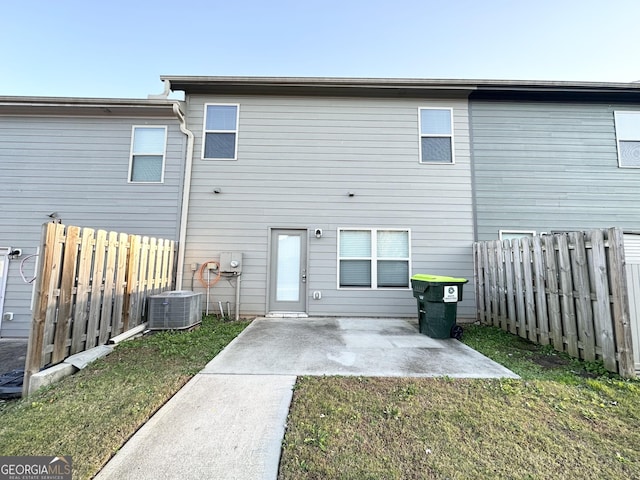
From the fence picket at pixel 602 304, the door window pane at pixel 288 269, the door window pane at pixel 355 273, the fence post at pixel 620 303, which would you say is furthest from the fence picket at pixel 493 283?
the door window pane at pixel 288 269

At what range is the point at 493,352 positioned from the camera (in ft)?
13.6

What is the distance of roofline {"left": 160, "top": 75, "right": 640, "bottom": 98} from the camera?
654 cm

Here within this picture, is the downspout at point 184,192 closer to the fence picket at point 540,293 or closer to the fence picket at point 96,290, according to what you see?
the fence picket at point 96,290

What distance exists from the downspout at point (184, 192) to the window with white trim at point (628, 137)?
10521mm

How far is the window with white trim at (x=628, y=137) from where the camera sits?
6.81 m

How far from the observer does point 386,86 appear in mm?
6621

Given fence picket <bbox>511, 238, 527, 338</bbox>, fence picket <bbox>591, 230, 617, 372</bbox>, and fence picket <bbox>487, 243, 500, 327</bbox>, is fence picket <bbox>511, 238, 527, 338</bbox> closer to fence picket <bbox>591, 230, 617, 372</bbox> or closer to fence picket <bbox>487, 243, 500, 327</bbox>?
fence picket <bbox>487, 243, 500, 327</bbox>

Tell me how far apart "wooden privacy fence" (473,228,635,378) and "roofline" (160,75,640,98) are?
3.98 metres

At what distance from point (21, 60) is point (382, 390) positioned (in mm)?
17313

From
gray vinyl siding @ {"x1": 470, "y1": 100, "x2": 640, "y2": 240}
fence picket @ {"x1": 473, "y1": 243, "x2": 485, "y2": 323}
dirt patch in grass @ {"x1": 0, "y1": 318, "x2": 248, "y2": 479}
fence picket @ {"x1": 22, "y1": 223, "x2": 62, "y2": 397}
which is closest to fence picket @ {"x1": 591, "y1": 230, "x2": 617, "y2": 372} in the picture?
fence picket @ {"x1": 473, "y1": 243, "x2": 485, "y2": 323}

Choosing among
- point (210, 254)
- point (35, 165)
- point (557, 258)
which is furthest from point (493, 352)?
point (35, 165)

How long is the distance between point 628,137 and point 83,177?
1331 cm

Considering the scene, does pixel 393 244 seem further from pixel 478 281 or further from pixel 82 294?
pixel 82 294

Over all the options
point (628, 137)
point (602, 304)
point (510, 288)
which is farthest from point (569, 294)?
point (628, 137)
